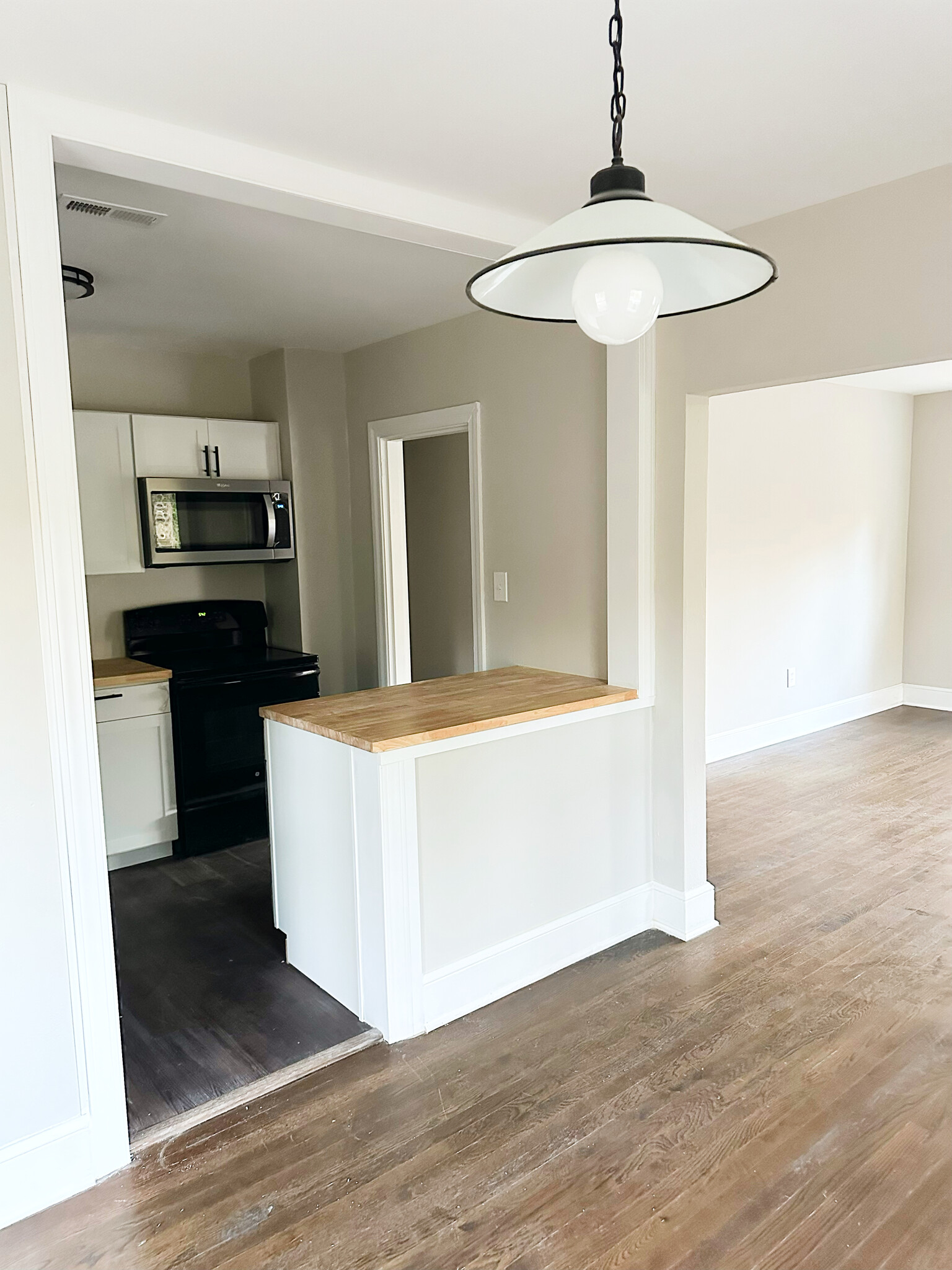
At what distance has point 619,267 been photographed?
1113mm

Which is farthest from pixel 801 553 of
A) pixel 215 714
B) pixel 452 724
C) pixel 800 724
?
pixel 452 724

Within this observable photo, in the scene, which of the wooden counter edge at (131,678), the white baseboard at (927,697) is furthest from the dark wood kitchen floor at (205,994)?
the white baseboard at (927,697)

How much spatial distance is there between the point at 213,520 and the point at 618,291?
348 centimetres

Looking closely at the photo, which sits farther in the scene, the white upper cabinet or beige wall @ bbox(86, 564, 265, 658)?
beige wall @ bbox(86, 564, 265, 658)

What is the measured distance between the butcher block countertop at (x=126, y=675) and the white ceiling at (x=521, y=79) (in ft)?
7.75

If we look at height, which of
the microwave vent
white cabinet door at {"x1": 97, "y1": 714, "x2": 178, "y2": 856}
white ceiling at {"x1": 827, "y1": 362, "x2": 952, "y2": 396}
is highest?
white ceiling at {"x1": 827, "y1": 362, "x2": 952, "y2": 396}

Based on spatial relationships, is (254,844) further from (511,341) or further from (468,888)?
(511,341)

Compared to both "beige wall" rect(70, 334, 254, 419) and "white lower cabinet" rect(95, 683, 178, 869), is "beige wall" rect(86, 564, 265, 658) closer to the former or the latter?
"white lower cabinet" rect(95, 683, 178, 869)

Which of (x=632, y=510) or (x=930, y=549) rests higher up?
(x=632, y=510)

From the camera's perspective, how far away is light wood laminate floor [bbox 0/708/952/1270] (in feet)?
5.98

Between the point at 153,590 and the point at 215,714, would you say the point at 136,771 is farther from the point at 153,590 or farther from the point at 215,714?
the point at 153,590

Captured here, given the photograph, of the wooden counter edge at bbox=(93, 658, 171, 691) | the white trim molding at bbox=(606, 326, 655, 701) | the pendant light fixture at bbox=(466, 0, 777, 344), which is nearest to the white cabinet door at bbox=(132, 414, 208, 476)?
the wooden counter edge at bbox=(93, 658, 171, 691)

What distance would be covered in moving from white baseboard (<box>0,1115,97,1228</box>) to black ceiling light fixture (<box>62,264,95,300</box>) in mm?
2536

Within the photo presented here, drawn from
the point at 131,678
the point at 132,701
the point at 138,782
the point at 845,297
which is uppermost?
the point at 845,297
